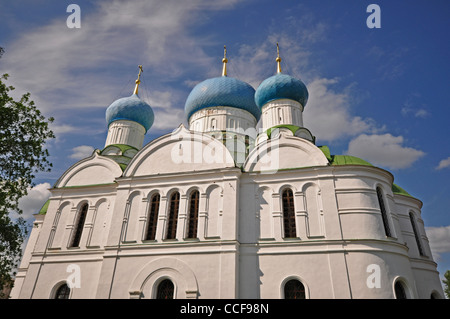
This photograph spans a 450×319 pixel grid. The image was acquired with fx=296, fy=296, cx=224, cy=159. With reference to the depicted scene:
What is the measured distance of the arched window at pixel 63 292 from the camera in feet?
45.6

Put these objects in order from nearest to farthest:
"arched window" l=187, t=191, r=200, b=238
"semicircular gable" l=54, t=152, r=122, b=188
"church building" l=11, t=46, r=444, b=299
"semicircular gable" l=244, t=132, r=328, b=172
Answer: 1. "church building" l=11, t=46, r=444, b=299
2. "arched window" l=187, t=191, r=200, b=238
3. "semicircular gable" l=244, t=132, r=328, b=172
4. "semicircular gable" l=54, t=152, r=122, b=188

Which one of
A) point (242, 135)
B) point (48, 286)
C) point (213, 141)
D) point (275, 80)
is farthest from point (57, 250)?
point (275, 80)

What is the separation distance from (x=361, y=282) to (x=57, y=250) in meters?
13.9

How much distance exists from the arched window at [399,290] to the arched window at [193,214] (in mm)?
8258

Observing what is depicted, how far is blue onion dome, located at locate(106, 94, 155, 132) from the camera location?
20573 millimetres

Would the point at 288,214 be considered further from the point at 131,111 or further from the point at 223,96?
the point at 131,111

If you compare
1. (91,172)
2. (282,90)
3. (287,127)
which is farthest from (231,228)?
(282,90)

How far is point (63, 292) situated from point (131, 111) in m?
11.7

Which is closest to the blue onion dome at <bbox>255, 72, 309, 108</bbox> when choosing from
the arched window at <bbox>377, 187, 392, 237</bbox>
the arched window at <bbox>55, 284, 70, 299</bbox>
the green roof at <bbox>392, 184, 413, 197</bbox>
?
the green roof at <bbox>392, 184, 413, 197</bbox>

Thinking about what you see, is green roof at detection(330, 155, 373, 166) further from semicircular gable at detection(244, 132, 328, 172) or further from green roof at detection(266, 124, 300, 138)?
green roof at detection(266, 124, 300, 138)

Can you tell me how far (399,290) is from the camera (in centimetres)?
1148

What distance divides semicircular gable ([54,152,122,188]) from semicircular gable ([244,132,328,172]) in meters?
7.48

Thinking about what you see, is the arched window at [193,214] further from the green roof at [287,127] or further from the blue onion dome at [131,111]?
the blue onion dome at [131,111]
